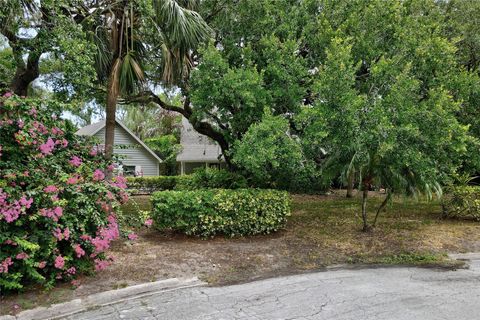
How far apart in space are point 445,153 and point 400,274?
2.80m

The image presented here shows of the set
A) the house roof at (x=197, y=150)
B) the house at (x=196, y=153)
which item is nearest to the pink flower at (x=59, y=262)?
the house at (x=196, y=153)

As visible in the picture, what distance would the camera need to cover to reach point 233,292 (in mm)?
4762

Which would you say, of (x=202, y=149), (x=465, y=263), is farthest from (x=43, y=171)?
(x=202, y=149)

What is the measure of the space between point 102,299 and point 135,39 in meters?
5.67

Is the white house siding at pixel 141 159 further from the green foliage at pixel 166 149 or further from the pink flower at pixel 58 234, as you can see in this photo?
the pink flower at pixel 58 234

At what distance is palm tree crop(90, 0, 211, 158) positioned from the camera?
7441 millimetres

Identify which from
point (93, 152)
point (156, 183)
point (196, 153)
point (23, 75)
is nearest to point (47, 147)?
point (93, 152)

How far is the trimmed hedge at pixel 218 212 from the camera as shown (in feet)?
22.6

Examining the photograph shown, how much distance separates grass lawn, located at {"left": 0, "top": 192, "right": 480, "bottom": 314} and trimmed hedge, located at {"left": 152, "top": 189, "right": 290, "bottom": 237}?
224 millimetres

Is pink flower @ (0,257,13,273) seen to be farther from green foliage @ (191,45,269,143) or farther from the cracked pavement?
green foliage @ (191,45,269,143)

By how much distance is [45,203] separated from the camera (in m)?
4.22

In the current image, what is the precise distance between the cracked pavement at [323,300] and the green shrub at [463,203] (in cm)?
422

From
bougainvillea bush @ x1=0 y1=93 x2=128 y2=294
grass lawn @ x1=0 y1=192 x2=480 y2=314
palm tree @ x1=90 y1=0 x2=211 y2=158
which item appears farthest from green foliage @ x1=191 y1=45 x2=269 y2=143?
bougainvillea bush @ x1=0 y1=93 x2=128 y2=294

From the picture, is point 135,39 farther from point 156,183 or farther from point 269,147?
point 156,183
